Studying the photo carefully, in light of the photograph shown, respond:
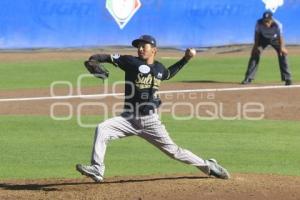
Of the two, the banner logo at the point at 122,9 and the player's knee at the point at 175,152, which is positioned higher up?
the banner logo at the point at 122,9

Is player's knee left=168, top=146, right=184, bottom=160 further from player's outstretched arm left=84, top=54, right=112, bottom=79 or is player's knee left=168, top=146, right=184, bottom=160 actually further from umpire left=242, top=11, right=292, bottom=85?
umpire left=242, top=11, right=292, bottom=85

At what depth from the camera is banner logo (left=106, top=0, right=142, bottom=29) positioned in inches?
1174

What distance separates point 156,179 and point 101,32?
2175 centimetres

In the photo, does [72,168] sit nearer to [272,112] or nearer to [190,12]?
[272,112]

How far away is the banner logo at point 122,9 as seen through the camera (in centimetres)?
2981

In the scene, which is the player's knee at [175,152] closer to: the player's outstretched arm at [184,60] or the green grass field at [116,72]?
the player's outstretched arm at [184,60]

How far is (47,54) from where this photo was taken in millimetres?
30938

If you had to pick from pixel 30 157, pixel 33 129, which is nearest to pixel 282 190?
pixel 30 157

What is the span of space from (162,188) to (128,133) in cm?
71

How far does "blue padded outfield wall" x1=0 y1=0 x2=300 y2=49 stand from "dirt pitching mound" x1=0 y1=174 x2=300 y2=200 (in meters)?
20.7

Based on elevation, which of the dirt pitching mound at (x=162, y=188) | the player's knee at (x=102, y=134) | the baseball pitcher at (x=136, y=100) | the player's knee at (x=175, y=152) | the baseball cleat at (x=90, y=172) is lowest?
the dirt pitching mound at (x=162, y=188)

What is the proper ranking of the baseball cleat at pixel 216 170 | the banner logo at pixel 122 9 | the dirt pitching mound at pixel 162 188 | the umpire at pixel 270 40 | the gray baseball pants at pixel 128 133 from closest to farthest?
the dirt pitching mound at pixel 162 188 → the gray baseball pants at pixel 128 133 → the baseball cleat at pixel 216 170 → the umpire at pixel 270 40 → the banner logo at pixel 122 9

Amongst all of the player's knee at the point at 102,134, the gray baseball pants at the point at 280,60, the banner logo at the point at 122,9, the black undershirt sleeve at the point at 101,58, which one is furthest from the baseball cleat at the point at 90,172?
the banner logo at the point at 122,9

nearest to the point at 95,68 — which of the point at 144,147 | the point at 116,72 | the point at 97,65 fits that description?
the point at 97,65
